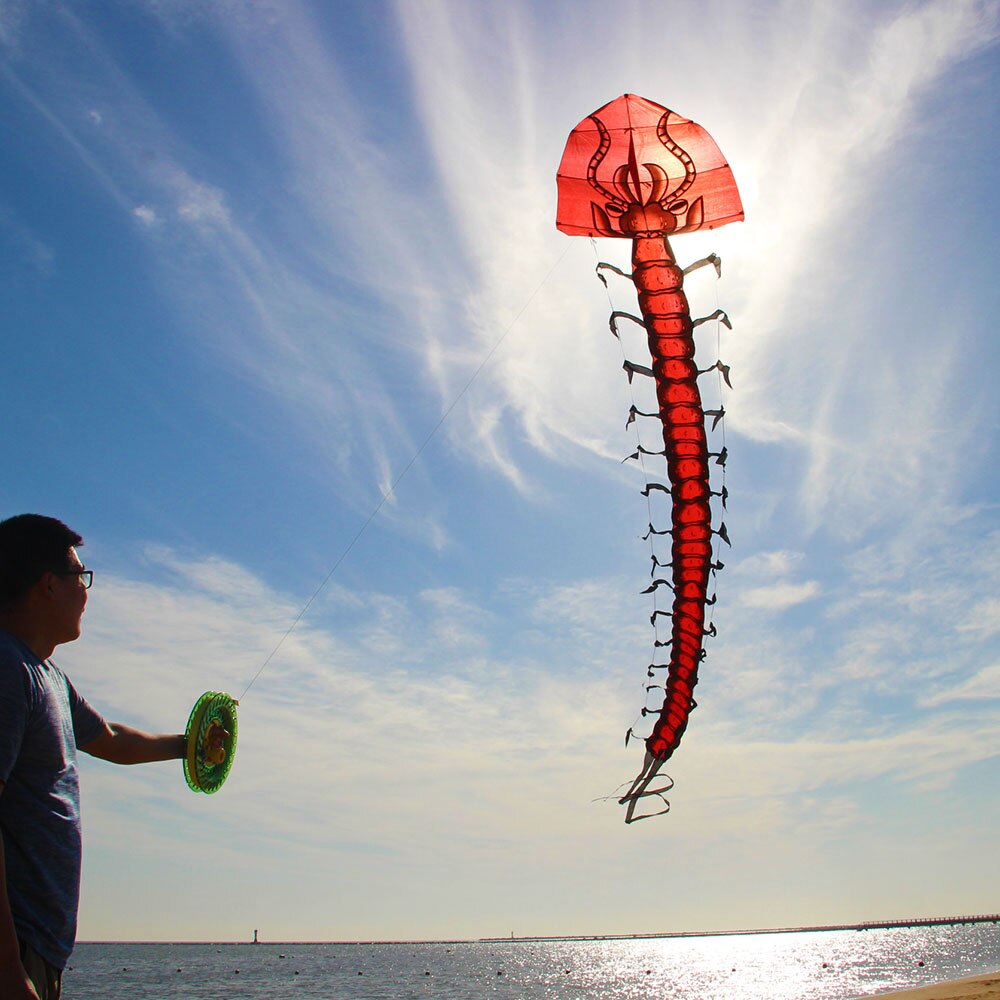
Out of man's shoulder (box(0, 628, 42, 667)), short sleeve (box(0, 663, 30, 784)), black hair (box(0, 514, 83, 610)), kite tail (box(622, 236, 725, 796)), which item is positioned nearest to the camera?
short sleeve (box(0, 663, 30, 784))

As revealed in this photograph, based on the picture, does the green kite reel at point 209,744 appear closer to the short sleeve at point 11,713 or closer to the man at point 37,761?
the man at point 37,761

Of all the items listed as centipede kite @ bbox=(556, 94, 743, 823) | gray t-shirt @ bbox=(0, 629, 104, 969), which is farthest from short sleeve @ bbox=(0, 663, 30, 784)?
centipede kite @ bbox=(556, 94, 743, 823)

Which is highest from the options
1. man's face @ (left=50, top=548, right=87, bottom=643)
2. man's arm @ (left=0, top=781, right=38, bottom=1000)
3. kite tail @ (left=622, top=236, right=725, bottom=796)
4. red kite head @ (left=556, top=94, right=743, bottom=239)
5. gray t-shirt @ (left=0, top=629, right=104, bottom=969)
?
red kite head @ (left=556, top=94, right=743, bottom=239)

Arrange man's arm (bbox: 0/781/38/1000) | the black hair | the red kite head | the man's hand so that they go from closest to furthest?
man's arm (bbox: 0/781/38/1000)
the black hair
the man's hand
the red kite head

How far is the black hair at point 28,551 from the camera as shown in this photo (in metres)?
3.00

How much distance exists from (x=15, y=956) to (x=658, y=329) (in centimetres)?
520

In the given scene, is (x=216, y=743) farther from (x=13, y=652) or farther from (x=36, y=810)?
(x=13, y=652)

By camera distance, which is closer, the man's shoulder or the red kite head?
the man's shoulder

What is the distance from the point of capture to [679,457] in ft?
20.6

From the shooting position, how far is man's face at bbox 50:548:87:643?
3.08 m

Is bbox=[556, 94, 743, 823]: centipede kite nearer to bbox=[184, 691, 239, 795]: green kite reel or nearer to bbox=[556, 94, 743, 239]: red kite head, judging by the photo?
bbox=[556, 94, 743, 239]: red kite head

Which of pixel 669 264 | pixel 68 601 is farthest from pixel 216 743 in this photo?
pixel 669 264

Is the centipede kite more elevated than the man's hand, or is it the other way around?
the centipede kite

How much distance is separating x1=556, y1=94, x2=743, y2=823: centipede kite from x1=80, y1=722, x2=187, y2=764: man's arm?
142 inches
